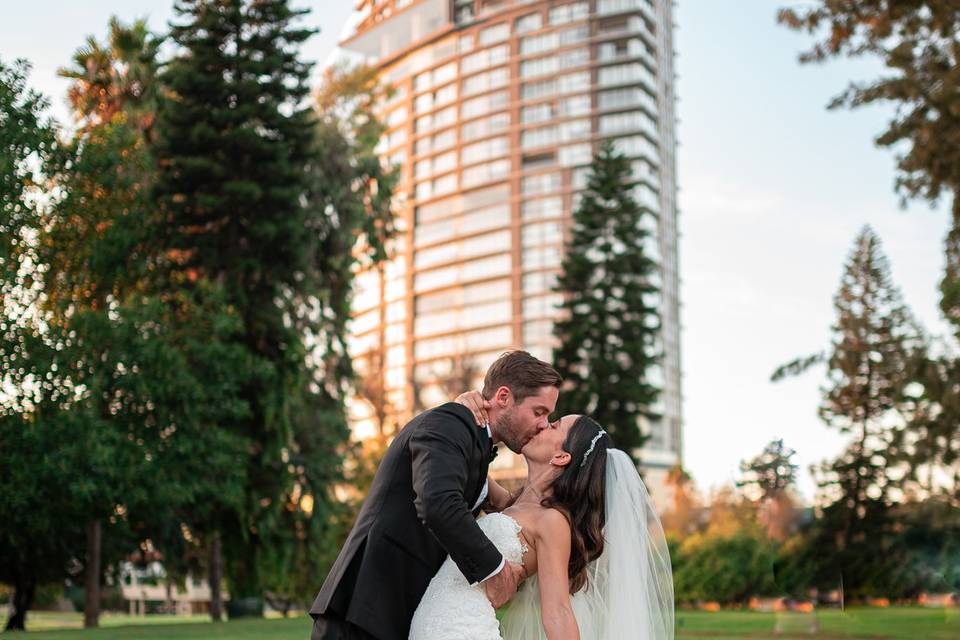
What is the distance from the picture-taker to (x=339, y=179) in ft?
121

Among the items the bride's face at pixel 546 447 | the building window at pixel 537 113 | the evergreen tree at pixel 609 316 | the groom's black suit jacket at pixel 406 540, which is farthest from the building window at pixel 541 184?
the groom's black suit jacket at pixel 406 540

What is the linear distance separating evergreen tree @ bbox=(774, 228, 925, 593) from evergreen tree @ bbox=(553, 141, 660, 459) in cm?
892

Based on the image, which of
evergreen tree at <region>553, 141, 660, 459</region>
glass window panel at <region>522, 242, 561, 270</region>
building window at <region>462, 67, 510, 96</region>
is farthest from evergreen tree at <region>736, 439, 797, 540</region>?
building window at <region>462, 67, 510, 96</region>

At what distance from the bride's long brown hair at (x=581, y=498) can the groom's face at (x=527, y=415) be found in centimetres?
32

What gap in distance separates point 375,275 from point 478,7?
32.8 meters

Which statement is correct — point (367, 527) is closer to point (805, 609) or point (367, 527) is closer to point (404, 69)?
point (805, 609)

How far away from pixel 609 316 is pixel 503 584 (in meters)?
45.5

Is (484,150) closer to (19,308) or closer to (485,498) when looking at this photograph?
(19,308)

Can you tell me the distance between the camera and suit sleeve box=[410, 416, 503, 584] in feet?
13.4

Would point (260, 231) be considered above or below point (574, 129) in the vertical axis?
below

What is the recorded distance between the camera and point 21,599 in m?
30.1

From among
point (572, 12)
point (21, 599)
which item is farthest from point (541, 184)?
point (21, 599)

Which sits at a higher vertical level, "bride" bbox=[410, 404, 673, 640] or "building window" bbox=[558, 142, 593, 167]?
"building window" bbox=[558, 142, 593, 167]

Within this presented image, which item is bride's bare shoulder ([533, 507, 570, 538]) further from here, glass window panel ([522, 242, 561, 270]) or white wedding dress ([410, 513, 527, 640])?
glass window panel ([522, 242, 561, 270])
